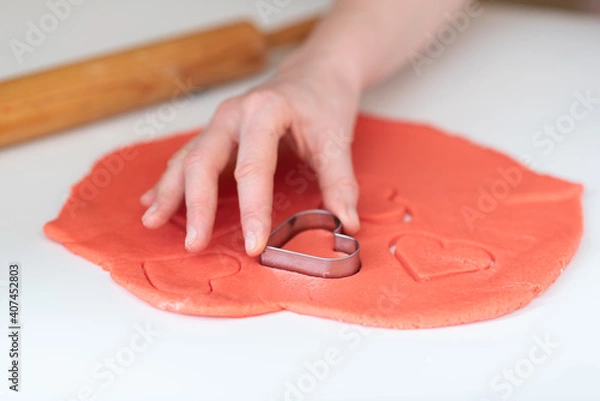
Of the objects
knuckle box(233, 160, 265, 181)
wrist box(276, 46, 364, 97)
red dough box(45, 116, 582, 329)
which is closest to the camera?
red dough box(45, 116, 582, 329)

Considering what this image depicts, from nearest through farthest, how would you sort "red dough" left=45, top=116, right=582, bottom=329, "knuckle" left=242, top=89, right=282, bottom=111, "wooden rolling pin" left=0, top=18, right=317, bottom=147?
"red dough" left=45, top=116, right=582, bottom=329 → "knuckle" left=242, top=89, right=282, bottom=111 → "wooden rolling pin" left=0, top=18, right=317, bottom=147

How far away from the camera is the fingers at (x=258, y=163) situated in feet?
4.35

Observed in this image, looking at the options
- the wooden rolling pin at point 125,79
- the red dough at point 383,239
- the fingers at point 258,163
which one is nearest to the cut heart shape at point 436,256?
the red dough at point 383,239

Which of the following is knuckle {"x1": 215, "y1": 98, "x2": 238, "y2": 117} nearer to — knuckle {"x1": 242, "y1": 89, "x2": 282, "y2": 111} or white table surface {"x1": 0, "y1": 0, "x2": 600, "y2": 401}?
knuckle {"x1": 242, "y1": 89, "x2": 282, "y2": 111}

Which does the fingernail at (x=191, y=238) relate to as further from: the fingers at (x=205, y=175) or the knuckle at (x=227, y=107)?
the knuckle at (x=227, y=107)

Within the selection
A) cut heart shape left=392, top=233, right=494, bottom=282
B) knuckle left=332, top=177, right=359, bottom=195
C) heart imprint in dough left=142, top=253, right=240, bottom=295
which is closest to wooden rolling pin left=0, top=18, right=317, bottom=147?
heart imprint in dough left=142, top=253, right=240, bottom=295

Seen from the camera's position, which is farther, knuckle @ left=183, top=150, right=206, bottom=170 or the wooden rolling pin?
the wooden rolling pin

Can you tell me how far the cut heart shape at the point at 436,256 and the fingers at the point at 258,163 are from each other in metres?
0.26

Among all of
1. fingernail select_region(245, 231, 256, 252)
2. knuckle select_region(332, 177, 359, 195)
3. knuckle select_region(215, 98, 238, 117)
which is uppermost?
knuckle select_region(215, 98, 238, 117)

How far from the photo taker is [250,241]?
1312 millimetres

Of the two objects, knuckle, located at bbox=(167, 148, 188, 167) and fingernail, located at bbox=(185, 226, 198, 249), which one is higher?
knuckle, located at bbox=(167, 148, 188, 167)

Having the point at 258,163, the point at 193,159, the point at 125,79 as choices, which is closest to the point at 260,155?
the point at 258,163

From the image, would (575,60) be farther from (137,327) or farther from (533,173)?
(137,327)

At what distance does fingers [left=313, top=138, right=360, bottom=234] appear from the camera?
1.43 metres
